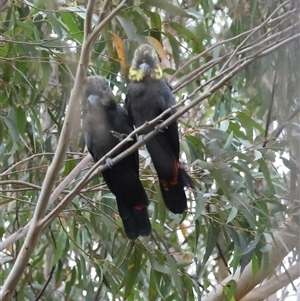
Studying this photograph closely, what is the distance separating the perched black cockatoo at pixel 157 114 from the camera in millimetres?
1751

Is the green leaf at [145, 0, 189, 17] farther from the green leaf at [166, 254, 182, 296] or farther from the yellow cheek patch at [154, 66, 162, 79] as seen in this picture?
the green leaf at [166, 254, 182, 296]

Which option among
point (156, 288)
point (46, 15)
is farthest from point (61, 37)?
point (156, 288)

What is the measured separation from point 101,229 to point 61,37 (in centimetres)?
73

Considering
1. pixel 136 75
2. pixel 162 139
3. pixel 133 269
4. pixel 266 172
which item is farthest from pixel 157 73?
pixel 133 269

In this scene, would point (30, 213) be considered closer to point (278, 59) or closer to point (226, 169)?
point (226, 169)

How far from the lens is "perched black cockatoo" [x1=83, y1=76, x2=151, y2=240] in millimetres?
1812

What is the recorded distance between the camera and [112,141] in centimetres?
186

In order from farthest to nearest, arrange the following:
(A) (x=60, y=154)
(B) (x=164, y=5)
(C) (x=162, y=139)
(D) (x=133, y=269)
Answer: (D) (x=133, y=269)
(C) (x=162, y=139)
(B) (x=164, y=5)
(A) (x=60, y=154)

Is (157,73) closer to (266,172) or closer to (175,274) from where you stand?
(266,172)

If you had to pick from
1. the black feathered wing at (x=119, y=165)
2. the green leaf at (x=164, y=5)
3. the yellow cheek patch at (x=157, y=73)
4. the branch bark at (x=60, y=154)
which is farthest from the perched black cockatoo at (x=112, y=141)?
the branch bark at (x=60, y=154)

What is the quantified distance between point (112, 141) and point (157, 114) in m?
0.16

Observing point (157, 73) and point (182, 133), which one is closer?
point (157, 73)

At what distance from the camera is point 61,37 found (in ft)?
6.00

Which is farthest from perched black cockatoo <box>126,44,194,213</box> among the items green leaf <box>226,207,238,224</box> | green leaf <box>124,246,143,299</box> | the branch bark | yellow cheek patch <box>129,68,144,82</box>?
the branch bark
